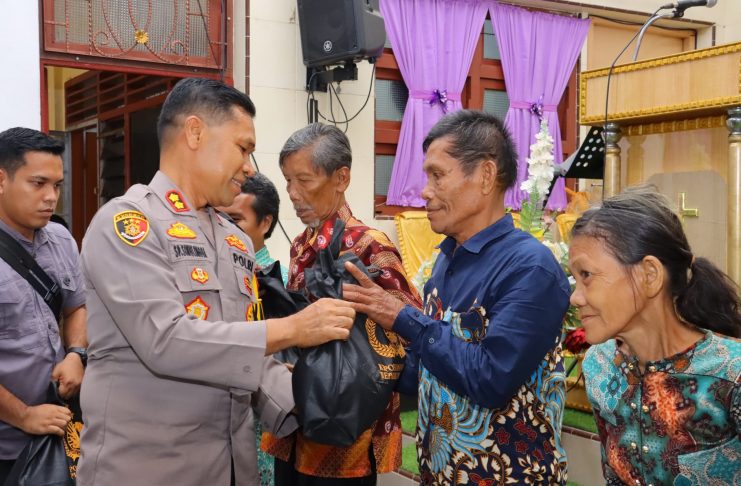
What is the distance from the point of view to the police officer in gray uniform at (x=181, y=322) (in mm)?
1535

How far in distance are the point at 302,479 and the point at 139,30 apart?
4.00 metres

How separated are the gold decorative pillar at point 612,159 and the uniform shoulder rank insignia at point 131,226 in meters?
2.99

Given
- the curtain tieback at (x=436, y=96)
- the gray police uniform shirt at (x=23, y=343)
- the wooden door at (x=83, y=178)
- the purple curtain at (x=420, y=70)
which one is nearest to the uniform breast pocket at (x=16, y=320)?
the gray police uniform shirt at (x=23, y=343)

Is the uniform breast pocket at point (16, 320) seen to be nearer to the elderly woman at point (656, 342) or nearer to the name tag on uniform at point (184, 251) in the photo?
the name tag on uniform at point (184, 251)

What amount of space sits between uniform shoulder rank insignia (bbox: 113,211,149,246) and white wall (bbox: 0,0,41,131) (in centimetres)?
361

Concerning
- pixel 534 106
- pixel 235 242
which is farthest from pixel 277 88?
pixel 235 242

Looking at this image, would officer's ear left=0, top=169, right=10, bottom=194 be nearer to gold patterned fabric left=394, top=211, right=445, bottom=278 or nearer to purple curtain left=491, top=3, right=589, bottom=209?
gold patterned fabric left=394, top=211, right=445, bottom=278

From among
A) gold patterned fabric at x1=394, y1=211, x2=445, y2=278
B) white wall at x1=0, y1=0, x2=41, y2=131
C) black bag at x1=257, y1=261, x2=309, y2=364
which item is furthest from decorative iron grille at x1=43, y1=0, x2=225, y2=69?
black bag at x1=257, y1=261, x2=309, y2=364

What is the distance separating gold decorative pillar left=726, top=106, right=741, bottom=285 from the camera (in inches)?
142

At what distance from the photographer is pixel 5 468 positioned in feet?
7.55

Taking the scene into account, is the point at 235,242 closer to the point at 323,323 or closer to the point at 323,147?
the point at 323,323

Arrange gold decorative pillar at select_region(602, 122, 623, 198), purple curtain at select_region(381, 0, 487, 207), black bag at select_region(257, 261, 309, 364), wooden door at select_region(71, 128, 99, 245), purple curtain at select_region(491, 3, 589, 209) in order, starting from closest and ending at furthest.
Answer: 1. black bag at select_region(257, 261, 309, 364)
2. gold decorative pillar at select_region(602, 122, 623, 198)
3. purple curtain at select_region(381, 0, 487, 207)
4. purple curtain at select_region(491, 3, 589, 209)
5. wooden door at select_region(71, 128, 99, 245)

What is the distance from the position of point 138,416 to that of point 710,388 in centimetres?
110

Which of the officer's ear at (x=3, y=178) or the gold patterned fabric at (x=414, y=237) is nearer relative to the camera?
the officer's ear at (x=3, y=178)
